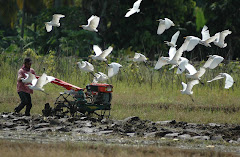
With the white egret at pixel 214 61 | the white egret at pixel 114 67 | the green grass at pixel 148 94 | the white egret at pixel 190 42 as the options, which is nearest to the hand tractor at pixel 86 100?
the white egret at pixel 114 67

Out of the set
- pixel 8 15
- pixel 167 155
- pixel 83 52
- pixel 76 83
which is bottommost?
pixel 167 155

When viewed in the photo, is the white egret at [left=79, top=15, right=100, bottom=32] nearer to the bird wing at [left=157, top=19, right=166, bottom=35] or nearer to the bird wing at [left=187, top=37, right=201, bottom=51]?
the bird wing at [left=157, top=19, right=166, bottom=35]

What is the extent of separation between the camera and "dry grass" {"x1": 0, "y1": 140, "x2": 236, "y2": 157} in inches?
244

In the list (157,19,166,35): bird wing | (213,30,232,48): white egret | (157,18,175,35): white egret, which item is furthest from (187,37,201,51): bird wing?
(157,19,166,35): bird wing

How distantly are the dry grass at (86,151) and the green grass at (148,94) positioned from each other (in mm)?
4367

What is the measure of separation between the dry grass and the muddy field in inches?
26.4

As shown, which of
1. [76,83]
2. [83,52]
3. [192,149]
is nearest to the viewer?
[192,149]

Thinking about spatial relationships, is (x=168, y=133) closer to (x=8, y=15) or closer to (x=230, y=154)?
(x=230, y=154)

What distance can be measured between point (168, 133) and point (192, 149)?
1.52m

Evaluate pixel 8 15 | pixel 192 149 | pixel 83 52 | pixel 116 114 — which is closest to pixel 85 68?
pixel 116 114

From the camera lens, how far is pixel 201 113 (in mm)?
12141

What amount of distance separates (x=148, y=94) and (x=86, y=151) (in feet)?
27.9

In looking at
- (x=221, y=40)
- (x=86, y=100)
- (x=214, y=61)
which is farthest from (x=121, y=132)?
(x=221, y=40)

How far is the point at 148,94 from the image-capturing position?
15102 mm
